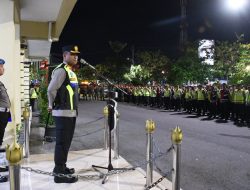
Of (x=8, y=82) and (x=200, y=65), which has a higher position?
(x=200, y=65)

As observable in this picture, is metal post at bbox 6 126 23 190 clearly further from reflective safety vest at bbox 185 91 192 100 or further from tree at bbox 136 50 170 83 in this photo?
tree at bbox 136 50 170 83

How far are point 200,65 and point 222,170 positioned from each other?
24.4 meters

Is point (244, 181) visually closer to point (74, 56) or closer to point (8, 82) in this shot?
point (74, 56)

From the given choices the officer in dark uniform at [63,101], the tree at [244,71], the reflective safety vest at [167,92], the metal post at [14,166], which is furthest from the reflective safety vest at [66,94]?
the reflective safety vest at [167,92]

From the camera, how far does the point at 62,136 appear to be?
5453 mm

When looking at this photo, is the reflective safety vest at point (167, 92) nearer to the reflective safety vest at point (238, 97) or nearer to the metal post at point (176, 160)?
the reflective safety vest at point (238, 97)

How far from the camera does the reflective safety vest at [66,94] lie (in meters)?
5.40

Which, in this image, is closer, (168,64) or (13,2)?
(13,2)

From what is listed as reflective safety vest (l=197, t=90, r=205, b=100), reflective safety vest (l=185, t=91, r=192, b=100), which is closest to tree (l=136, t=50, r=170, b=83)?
reflective safety vest (l=185, t=91, r=192, b=100)

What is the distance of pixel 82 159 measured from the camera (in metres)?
7.35

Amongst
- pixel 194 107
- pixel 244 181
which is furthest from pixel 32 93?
pixel 244 181

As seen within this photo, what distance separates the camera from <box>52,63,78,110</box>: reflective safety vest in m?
5.40

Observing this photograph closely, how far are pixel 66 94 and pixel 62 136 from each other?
2.20ft

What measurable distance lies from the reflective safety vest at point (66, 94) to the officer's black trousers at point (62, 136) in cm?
19
